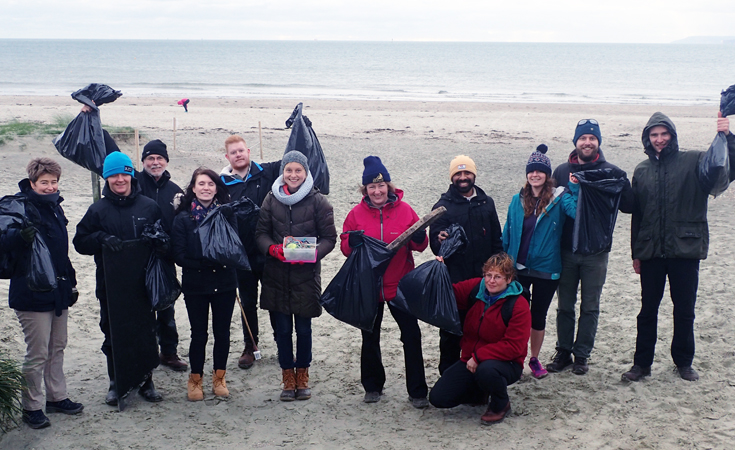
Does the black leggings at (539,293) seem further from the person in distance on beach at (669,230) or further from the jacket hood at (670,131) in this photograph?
the jacket hood at (670,131)

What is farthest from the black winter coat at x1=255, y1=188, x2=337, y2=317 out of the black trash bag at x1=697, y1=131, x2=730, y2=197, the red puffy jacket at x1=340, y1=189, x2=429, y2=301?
the black trash bag at x1=697, y1=131, x2=730, y2=197

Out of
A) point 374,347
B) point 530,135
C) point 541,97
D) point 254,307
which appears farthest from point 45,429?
point 541,97

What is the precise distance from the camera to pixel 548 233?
191 inches

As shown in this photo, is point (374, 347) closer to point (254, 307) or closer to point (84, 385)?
point (254, 307)

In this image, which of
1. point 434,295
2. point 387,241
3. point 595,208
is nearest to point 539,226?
point 595,208

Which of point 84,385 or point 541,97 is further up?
point 541,97

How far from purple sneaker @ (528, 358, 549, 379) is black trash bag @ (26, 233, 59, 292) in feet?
11.8

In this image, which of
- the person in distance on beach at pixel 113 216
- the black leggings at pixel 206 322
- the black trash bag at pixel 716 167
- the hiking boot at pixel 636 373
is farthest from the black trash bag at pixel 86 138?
the black trash bag at pixel 716 167

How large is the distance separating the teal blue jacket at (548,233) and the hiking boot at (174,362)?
114 inches

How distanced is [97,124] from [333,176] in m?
7.54

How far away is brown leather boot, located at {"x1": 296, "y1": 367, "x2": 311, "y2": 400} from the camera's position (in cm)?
491

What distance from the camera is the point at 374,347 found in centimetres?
479

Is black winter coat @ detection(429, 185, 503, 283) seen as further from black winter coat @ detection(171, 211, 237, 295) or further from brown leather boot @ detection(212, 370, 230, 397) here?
brown leather boot @ detection(212, 370, 230, 397)

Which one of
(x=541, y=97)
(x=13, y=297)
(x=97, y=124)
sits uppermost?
(x=541, y=97)
